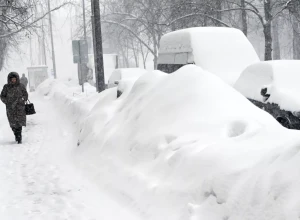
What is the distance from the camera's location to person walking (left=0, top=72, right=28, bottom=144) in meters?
9.13

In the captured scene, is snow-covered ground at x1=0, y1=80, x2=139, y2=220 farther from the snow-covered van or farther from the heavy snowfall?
the snow-covered van

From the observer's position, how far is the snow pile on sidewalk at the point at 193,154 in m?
3.24

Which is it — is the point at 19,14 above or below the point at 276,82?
above

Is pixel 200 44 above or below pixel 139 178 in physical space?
above

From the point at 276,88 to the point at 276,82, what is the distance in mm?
201

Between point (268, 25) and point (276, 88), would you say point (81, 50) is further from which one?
point (276, 88)

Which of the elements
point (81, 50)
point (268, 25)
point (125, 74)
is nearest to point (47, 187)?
point (81, 50)

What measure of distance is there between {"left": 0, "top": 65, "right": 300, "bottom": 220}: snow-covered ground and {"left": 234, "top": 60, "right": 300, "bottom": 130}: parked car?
1.02 metres

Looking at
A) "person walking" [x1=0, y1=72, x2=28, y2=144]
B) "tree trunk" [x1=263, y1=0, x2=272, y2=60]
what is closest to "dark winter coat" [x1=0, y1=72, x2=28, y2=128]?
"person walking" [x1=0, y1=72, x2=28, y2=144]

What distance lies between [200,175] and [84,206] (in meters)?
1.58

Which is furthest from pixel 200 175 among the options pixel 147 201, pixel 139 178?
pixel 139 178

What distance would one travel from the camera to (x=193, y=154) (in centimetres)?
439

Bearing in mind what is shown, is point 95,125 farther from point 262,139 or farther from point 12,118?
point 262,139

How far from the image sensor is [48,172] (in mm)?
6445
